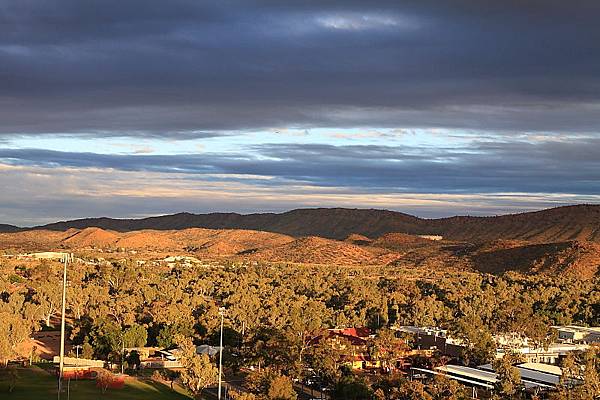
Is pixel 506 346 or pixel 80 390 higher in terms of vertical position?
pixel 506 346

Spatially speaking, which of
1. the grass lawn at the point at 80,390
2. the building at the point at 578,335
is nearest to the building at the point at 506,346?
the building at the point at 578,335

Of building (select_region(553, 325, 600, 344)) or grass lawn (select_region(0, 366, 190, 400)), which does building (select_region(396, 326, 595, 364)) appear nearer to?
building (select_region(553, 325, 600, 344))

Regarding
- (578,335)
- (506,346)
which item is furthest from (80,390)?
(578,335)

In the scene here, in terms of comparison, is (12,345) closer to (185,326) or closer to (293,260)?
(185,326)

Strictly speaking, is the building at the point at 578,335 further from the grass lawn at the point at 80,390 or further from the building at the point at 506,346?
the grass lawn at the point at 80,390

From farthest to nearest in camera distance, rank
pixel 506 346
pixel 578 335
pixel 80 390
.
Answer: pixel 578 335, pixel 506 346, pixel 80 390

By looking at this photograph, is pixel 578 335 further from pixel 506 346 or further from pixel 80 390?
pixel 80 390

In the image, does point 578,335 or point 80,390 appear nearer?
point 80,390

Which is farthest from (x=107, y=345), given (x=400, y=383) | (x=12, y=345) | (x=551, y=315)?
(x=551, y=315)
